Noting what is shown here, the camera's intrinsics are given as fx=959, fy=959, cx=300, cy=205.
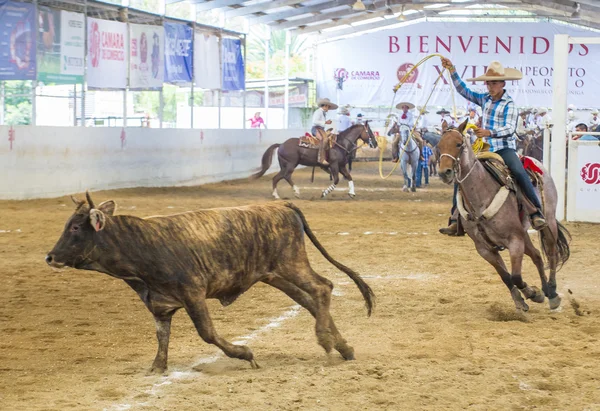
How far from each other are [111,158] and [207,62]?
7.32 meters

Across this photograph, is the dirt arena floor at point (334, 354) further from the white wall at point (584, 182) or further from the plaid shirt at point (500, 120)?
the white wall at point (584, 182)

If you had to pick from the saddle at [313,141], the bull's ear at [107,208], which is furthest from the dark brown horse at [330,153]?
the bull's ear at [107,208]

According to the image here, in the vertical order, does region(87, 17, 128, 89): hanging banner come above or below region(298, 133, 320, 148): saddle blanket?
above

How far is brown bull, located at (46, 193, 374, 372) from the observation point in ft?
19.0

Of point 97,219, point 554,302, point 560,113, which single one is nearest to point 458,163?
point 554,302

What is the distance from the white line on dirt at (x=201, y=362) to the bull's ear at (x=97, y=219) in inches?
39.0

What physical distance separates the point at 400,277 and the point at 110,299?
10.4 feet

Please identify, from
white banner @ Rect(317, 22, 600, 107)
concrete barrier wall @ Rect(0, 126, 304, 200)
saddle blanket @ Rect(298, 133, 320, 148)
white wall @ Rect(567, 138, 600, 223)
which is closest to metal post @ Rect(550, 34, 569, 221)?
white wall @ Rect(567, 138, 600, 223)

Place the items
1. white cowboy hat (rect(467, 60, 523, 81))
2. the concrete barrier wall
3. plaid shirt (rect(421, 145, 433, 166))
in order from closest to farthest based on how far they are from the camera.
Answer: white cowboy hat (rect(467, 60, 523, 81)) → the concrete barrier wall → plaid shirt (rect(421, 145, 433, 166))

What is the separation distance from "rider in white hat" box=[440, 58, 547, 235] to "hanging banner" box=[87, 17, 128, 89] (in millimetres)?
13506

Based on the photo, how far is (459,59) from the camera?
41281 millimetres

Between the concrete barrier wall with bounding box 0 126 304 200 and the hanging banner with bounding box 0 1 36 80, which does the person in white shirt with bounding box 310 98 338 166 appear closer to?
the concrete barrier wall with bounding box 0 126 304 200

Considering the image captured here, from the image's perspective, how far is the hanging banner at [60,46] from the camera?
18812mm

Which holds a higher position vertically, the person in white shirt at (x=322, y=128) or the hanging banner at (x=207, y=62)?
the hanging banner at (x=207, y=62)
